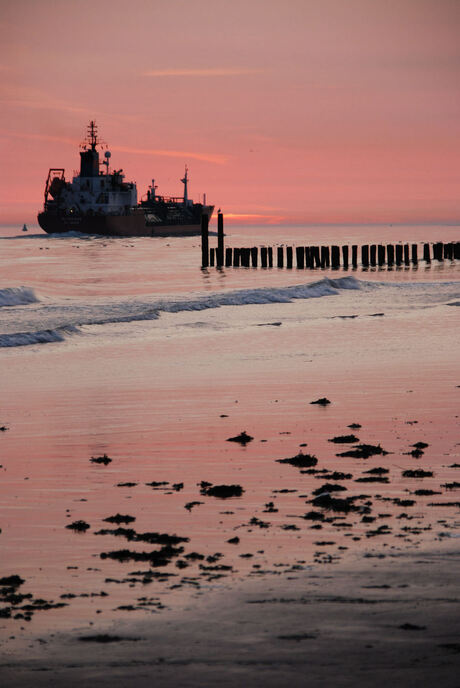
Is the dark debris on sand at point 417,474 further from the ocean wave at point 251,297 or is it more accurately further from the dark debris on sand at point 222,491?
the ocean wave at point 251,297

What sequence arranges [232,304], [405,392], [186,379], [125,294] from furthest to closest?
[125,294] < [232,304] < [186,379] < [405,392]

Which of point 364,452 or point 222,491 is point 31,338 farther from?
point 222,491

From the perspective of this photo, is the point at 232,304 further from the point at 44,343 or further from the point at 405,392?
the point at 405,392

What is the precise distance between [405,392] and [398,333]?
10036 mm

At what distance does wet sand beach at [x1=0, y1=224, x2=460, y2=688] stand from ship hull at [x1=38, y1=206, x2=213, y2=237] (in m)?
127

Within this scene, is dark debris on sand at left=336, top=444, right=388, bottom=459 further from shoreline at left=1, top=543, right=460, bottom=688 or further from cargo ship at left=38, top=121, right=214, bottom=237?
cargo ship at left=38, top=121, right=214, bottom=237

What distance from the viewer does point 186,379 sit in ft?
50.8

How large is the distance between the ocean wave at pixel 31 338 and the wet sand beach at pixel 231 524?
494cm

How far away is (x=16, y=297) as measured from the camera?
125ft

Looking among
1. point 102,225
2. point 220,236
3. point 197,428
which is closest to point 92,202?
point 102,225

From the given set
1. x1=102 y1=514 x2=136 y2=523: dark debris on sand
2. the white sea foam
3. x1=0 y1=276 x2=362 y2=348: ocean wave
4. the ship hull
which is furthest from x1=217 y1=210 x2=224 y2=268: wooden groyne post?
the ship hull

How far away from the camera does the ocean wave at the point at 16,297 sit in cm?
3681

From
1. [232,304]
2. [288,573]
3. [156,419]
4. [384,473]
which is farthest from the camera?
[232,304]

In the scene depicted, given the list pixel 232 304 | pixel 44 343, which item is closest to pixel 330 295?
pixel 232 304
